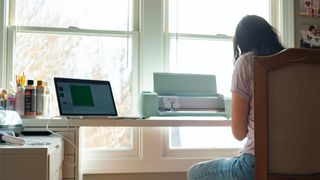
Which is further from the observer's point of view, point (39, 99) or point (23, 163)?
point (39, 99)

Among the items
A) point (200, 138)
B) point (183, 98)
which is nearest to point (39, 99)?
point (183, 98)

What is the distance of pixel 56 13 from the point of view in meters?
2.30

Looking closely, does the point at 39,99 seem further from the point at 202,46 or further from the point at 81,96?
the point at 202,46

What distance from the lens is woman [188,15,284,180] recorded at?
4.75 ft

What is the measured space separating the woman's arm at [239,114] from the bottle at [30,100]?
110 cm

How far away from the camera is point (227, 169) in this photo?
147 cm

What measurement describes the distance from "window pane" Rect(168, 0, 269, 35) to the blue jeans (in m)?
1.17

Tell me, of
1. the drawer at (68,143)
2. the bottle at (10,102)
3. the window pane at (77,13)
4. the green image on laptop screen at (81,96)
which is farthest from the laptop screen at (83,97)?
the window pane at (77,13)

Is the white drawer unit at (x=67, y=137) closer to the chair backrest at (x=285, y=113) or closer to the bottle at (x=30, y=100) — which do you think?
the bottle at (x=30, y=100)

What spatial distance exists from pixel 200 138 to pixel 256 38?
1.02m

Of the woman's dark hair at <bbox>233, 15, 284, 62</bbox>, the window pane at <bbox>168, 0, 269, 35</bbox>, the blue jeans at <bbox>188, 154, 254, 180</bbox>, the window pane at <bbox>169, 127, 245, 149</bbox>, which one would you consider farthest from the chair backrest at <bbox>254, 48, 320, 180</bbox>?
the window pane at <bbox>168, 0, 269, 35</bbox>

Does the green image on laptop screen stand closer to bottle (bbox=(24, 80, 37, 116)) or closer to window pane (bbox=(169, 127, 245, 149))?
bottle (bbox=(24, 80, 37, 116))

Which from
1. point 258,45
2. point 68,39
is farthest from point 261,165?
point 68,39

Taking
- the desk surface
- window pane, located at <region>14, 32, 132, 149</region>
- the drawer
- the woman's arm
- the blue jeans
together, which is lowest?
the blue jeans
